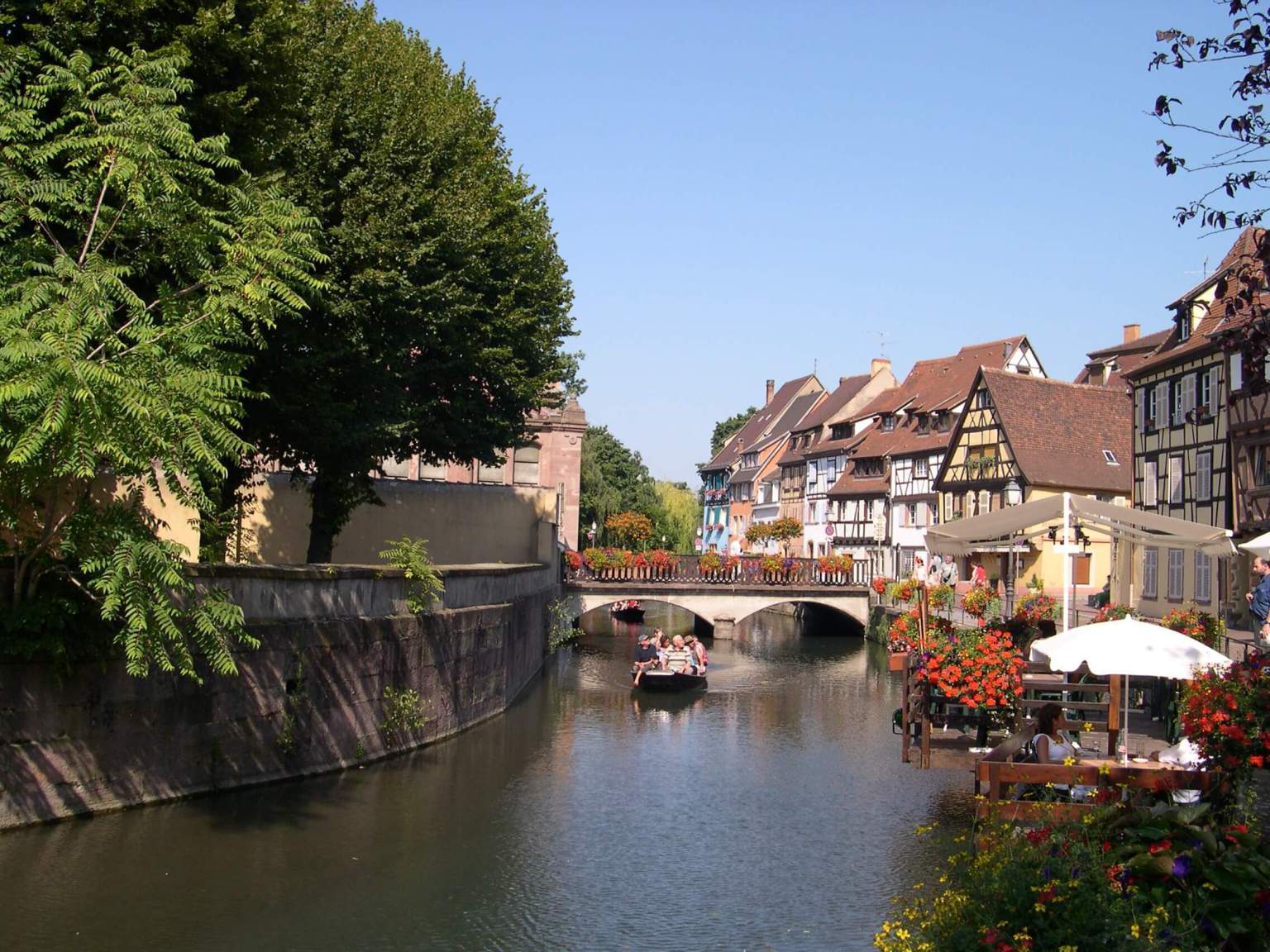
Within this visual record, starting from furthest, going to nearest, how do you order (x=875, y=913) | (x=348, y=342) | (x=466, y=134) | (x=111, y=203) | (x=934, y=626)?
(x=466, y=134) < (x=348, y=342) < (x=934, y=626) < (x=111, y=203) < (x=875, y=913)

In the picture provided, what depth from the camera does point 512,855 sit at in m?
14.5

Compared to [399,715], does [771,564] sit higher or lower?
higher

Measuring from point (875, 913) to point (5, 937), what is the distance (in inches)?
297

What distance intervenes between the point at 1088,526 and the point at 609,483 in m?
64.4

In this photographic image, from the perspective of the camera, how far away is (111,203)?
1352 centimetres

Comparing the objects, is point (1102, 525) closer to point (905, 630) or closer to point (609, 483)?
point (905, 630)

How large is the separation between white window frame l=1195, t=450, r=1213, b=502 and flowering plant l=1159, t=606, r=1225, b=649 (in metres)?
20.4

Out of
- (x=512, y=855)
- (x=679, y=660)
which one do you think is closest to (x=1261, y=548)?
(x=512, y=855)

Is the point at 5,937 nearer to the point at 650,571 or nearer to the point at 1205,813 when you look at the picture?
the point at 1205,813

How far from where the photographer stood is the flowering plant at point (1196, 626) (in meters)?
17.4

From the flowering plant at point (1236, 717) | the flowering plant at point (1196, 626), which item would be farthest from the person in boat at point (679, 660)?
the flowering plant at point (1236, 717)

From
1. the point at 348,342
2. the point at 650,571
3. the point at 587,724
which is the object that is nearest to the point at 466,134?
the point at 348,342

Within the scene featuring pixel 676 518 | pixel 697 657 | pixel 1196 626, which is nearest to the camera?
pixel 1196 626

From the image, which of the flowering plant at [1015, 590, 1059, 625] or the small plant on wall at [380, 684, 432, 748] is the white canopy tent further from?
the small plant on wall at [380, 684, 432, 748]
